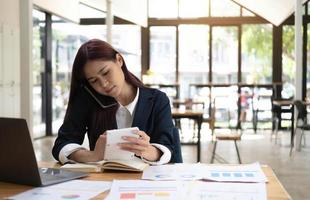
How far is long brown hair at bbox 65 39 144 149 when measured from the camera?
202 cm

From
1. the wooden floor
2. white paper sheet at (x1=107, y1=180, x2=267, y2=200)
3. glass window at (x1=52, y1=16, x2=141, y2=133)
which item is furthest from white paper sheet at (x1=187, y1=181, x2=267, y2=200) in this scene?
glass window at (x1=52, y1=16, x2=141, y2=133)

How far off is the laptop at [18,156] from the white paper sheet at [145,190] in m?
0.24

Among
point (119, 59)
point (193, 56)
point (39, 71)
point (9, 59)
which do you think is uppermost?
point (193, 56)

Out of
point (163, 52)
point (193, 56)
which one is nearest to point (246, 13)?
point (193, 56)

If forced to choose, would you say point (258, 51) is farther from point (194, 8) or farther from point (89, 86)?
point (89, 86)

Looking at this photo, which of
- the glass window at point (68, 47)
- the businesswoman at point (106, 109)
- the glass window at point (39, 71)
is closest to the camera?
the businesswoman at point (106, 109)

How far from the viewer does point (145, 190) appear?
1.45m

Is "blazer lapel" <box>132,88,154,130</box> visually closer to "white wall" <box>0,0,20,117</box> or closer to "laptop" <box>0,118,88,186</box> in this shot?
"laptop" <box>0,118,88,186</box>

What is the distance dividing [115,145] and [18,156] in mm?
370

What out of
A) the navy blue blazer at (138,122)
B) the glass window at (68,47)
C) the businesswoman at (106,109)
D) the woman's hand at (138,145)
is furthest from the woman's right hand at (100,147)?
the glass window at (68,47)

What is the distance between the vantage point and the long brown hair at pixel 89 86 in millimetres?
2018

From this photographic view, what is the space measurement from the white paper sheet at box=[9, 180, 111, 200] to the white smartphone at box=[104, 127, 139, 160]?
0.18 meters

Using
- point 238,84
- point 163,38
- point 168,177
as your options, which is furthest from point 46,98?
point 168,177

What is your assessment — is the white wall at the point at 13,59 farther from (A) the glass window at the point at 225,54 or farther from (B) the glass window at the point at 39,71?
(A) the glass window at the point at 225,54
